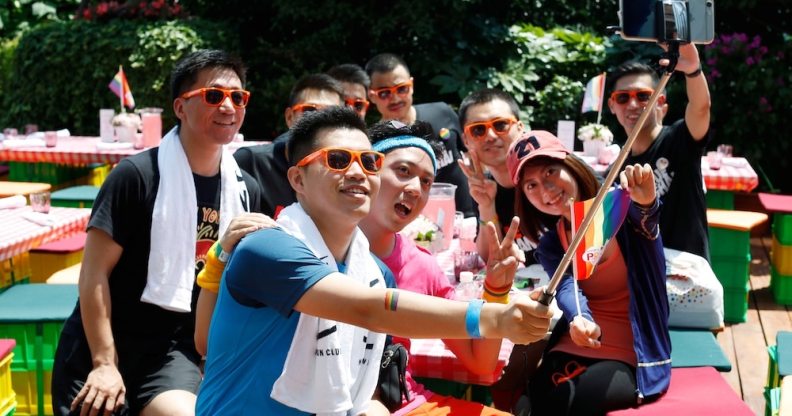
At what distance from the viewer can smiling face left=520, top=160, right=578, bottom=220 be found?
144 inches

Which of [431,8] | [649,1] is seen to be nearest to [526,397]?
[649,1]

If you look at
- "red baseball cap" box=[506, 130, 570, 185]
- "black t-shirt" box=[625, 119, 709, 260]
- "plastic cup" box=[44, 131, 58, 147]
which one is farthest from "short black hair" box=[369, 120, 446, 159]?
"plastic cup" box=[44, 131, 58, 147]

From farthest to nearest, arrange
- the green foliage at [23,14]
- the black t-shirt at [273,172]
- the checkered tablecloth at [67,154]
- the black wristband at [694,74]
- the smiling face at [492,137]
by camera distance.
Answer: the green foliage at [23,14]
the checkered tablecloth at [67,154]
the smiling face at [492,137]
the black t-shirt at [273,172]
the black wristband at [694,74]

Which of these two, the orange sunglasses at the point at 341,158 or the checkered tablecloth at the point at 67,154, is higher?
the orange sunglasses at the point at 341,158

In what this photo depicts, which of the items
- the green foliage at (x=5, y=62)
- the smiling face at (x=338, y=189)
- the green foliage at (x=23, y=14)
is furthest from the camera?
the green foliage at (x=23, y=14)

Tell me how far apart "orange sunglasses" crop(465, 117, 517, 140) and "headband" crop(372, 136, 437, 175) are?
1.26 meters

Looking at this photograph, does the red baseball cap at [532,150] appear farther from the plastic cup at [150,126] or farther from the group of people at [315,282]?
the plastic cup at [150,126]

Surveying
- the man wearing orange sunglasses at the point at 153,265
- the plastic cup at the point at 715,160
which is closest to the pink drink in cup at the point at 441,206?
the man wearing orange sunglasses at the point at 153,265

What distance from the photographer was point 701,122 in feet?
16.1

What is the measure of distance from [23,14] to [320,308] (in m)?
13.6

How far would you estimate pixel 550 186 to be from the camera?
12.1 ft

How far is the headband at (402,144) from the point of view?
12.4 ft

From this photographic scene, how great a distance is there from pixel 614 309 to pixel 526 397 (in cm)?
47

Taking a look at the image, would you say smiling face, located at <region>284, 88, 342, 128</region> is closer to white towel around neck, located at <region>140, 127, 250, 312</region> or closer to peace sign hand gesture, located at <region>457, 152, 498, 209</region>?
peace sign hand gesture, located at <region>457, 152, 498, 209</region>
